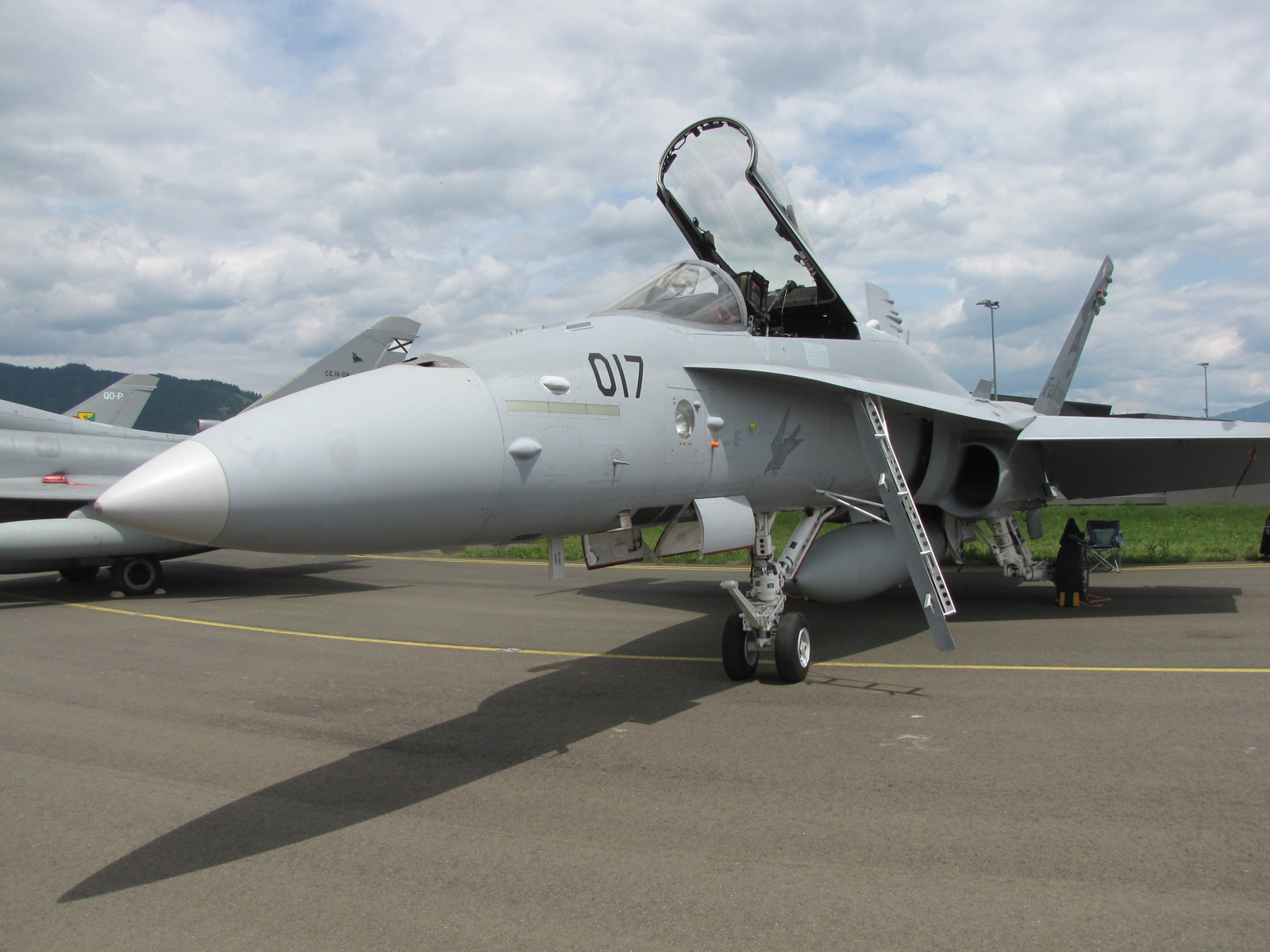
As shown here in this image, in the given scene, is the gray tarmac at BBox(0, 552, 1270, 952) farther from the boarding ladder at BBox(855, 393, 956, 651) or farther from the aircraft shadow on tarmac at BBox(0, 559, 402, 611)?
the aircraft shadow on tarmac at BBox(0, 559, 402, 611)

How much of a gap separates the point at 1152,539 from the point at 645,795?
60.3ft

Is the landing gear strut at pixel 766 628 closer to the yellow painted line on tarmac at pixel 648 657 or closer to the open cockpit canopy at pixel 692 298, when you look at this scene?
the yellow painted line on tarmac at pixel 648 657

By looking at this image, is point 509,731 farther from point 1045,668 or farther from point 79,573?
point 79,573

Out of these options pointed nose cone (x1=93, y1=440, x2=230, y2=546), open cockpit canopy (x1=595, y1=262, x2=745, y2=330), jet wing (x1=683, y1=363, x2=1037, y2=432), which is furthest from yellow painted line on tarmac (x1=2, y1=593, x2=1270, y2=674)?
pointed nose cone (x1=93, y1=440, x2=230, y2=546)

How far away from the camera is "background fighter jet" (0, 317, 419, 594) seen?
512 inches

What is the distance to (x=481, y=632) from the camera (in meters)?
9.50

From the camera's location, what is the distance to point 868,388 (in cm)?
656

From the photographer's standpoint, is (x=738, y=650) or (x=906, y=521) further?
(x=738, y=650)

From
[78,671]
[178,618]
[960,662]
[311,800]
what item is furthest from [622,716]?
[178,618]

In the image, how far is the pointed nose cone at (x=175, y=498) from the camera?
302 cm

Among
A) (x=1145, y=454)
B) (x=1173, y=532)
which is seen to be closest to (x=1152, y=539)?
(x=1173, y=532)

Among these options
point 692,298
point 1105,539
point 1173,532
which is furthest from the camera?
point 1173,532

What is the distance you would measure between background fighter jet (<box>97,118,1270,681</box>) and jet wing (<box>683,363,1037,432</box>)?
0.03m

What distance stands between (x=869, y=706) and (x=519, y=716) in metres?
2.47
